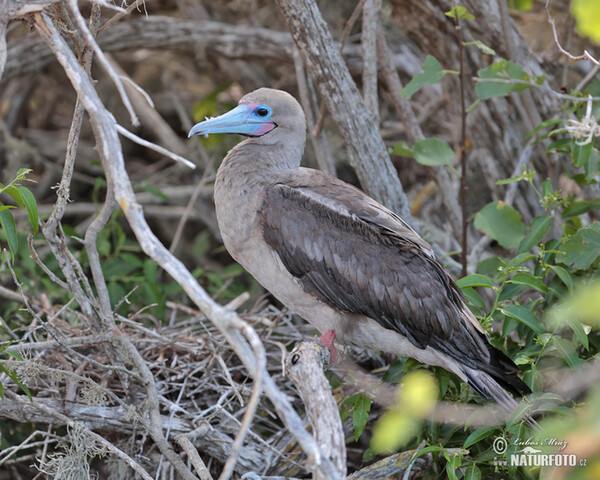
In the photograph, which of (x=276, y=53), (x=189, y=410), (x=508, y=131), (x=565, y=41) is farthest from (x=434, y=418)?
(x=276, y=53)

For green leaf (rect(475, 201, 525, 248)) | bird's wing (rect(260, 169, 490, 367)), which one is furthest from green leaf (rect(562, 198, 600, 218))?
bird's wing (rect(260, 169, 490, 367))

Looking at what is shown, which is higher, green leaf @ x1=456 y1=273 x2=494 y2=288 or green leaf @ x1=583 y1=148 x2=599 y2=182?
green leaf @ x1=583 y1=148 x2=599 y2=182

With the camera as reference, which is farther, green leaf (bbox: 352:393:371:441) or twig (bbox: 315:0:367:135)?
twig (bbox: 315:0:367:135)

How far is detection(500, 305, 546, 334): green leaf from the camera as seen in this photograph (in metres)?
3.07

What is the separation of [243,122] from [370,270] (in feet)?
3.50

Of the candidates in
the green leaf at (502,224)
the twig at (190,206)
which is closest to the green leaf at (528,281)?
the green leaf at (502,224)

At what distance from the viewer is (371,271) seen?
128 inches

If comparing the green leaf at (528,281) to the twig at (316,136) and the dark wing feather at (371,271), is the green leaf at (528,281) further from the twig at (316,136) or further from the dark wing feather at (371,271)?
the twig at (316,136)

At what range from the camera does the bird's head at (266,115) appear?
360 cm

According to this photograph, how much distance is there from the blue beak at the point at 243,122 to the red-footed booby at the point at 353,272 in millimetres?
94

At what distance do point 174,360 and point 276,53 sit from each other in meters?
3.01

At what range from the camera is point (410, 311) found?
10.6 feet

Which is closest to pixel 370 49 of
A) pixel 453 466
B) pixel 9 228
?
pixel 9 228

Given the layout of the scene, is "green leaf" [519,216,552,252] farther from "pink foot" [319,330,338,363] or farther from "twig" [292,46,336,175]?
"twig" [292,46,336,175]
